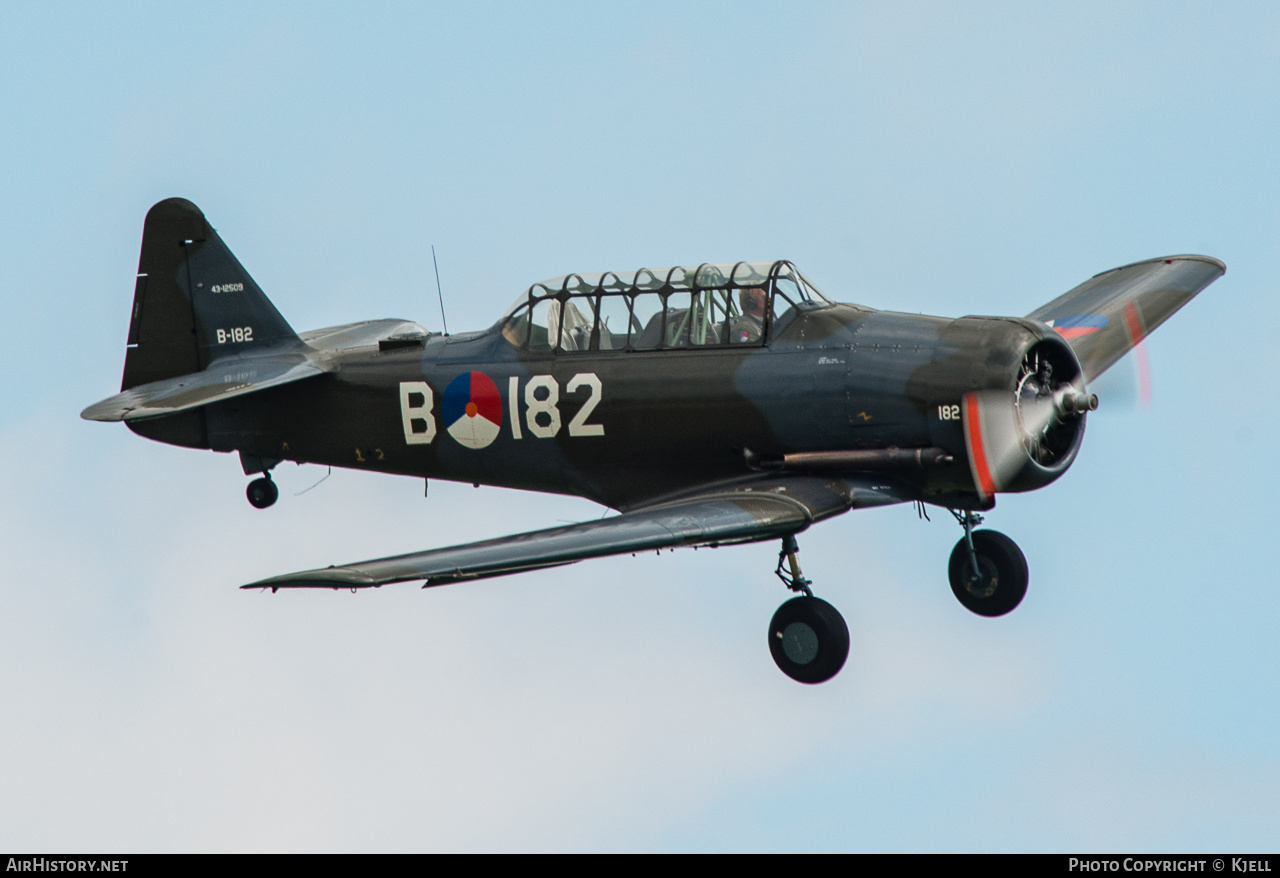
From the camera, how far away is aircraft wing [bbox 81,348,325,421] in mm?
17594

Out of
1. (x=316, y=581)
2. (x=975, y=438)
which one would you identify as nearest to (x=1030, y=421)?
(x=975, y=438)

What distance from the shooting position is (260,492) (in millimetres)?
18531

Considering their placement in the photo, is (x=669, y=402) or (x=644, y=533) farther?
(x=669, y=402)

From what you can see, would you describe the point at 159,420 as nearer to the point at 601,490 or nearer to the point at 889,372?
the point at 601,490

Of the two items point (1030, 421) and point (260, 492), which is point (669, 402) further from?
point (260, 492)

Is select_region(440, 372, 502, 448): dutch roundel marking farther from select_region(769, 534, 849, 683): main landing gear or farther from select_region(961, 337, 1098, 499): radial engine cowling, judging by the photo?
select_region(961, 337, 1098, 499): radial engine cowling

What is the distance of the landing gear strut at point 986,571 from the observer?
16.5 metres

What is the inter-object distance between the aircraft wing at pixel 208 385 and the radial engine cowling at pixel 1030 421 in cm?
649

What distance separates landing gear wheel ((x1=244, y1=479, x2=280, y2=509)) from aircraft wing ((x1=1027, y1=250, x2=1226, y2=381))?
794 centimetres

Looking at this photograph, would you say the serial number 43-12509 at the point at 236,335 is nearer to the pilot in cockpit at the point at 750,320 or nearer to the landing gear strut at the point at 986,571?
the pilot in cockpit at the point at 750,320

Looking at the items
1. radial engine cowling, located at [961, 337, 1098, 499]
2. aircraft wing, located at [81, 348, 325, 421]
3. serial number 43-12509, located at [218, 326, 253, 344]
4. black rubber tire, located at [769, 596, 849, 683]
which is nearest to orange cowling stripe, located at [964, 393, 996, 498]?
radial engine cowling, located at [961, 337, 1098, 499]

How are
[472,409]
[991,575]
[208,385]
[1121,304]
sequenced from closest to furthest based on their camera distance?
[991,575] < [472,409] < [208,385] < [1121,304]

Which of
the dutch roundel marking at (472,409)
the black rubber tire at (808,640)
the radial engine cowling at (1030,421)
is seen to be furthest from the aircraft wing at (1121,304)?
the dutch roundel marking at (472,409)

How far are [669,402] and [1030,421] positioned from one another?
10.1 feet
